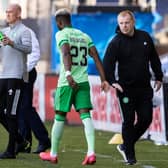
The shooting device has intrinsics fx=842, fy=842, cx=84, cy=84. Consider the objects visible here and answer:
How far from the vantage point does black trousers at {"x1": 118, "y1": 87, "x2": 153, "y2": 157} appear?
9.83 metres

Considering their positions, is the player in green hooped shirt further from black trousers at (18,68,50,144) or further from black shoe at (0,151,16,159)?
black trousers at (18,68,50,144)

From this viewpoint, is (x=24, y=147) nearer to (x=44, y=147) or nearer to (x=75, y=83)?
(x=44, y=147)

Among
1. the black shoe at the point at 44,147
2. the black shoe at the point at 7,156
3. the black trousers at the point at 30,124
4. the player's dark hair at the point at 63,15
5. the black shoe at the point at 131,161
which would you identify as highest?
the player's dark hair at the point at 63,15

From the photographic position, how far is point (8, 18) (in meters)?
10.2

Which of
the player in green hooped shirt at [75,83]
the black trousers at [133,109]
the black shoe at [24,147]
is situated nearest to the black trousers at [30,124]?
the black shoe at [24,147]

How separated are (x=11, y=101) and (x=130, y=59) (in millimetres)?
1526

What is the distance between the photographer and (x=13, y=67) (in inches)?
397

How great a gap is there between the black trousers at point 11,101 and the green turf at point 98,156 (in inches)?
14.3

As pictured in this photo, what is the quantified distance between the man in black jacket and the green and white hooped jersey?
36 cm

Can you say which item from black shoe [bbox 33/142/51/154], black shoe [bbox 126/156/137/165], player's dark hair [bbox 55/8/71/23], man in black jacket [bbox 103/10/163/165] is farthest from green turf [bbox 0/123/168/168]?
player's dark hair [bbox 55/8/71/23]

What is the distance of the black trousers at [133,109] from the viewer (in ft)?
32.2

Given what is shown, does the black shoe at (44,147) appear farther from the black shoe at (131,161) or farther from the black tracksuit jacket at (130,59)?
the black tracksuit jacket at (130,59)

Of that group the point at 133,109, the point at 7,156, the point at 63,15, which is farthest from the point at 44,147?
the point at 63,15

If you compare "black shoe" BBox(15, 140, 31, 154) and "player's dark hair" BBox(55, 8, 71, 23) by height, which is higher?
"player's dark hair" BBox(55, 8, 71, 23)
